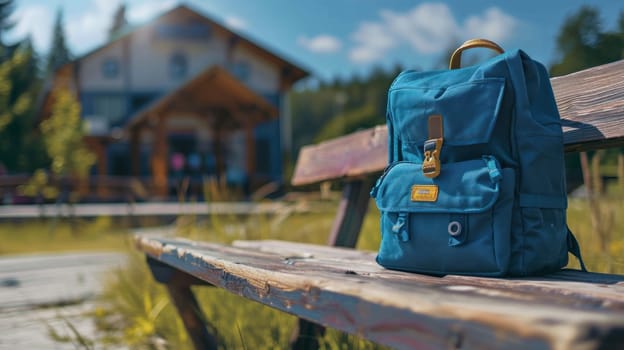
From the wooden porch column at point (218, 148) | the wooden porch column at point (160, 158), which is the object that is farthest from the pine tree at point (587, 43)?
the wooden porch column at point (218, 148)

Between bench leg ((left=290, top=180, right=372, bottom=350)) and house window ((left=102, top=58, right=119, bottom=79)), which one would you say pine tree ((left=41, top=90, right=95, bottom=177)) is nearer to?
house window ((left=102, top=58, right=119, bottom=79))

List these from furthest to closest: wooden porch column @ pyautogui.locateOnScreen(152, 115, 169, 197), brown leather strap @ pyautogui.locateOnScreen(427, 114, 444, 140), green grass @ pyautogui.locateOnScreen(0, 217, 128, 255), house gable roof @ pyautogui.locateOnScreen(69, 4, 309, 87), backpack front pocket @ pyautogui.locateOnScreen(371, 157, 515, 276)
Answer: house gable roof @ pyautogui.locateOnScreen(69, 4, 309, 87), wooden porch column @ pyautogui.locateOnScreen(152, 115, 169, 197), green grass @ pyautogui.locateOnScreen(0, 217, 128, 255), brown leather strap @ pyautogui.locateOnScreen(427, 114, 444, 140), backpack front pocket @ pyautogui.locateOnScreen(371, 157, 515, 276)

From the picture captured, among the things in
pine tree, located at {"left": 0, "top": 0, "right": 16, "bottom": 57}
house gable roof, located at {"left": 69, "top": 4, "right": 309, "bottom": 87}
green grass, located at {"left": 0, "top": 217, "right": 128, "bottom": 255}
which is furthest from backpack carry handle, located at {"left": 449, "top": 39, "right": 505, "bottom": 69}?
pine tree, located at {"left": 0, "top": 0, "right": 16, "bottom": 57}

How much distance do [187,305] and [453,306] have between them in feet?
6.14

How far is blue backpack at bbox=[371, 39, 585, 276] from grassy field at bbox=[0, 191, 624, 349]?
709 mm

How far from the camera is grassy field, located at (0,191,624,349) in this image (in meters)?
2.48

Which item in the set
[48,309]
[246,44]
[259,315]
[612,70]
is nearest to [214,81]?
[246,44]

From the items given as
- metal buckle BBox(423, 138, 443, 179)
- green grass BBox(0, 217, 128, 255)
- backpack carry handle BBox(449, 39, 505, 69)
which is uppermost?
backpack carry handle BBox(449, 39, 505, 69)

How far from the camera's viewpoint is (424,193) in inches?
55.4

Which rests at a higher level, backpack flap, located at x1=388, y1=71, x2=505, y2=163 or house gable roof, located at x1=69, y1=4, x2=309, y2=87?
house gable roof, located at x1=69, y1=4, x2=309, y2=87

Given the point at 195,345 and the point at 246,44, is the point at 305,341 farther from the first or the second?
the point at 246,44

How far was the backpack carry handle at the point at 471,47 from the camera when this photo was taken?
158 cm

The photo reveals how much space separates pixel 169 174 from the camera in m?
23.1

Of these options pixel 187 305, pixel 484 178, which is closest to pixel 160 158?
pixel 187 305
